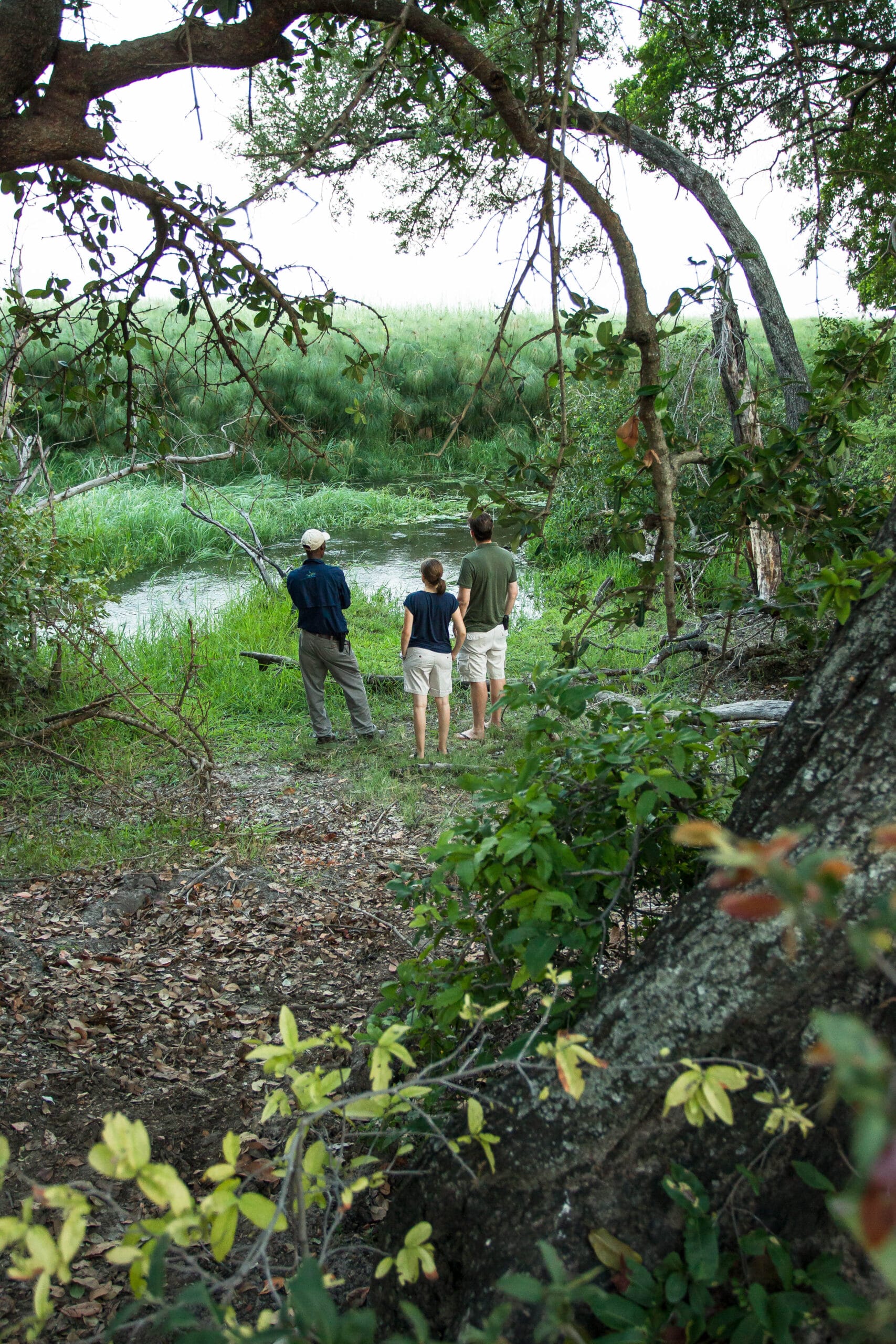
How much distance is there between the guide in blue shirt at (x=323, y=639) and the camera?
6.81 meters

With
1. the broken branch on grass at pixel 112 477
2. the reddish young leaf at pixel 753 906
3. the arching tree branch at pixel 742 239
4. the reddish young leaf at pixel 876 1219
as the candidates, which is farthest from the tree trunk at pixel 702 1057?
the arching tree branch at pixel 742 239

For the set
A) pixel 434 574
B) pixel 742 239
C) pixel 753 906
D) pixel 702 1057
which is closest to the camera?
pixel 753 906

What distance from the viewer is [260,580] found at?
11344 millimetres

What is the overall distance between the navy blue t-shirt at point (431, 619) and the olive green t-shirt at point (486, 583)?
0.25 meters

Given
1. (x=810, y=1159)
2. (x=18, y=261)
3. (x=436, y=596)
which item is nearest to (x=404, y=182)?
(x=436, y=596)

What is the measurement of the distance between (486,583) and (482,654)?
61 cm

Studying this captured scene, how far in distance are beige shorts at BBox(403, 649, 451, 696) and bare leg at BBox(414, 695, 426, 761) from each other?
50 millimetres

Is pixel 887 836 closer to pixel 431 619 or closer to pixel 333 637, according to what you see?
pixel 431 619

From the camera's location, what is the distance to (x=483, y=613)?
7012mm

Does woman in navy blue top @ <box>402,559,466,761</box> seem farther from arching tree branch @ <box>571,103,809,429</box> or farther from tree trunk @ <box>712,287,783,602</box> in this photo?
arching tree branch @ <box>571,103,809,429</box>

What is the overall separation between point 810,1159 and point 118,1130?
1187 mm

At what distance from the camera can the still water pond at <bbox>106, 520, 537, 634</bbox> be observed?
37.8ft

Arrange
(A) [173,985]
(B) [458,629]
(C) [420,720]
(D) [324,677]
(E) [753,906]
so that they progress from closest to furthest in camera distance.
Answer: (E) [753,906]
(A) [173,985]
(C) [420,720]
(B) [458,629]
(D) [324,677]

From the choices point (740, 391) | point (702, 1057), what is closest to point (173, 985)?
point (702, 1057)
